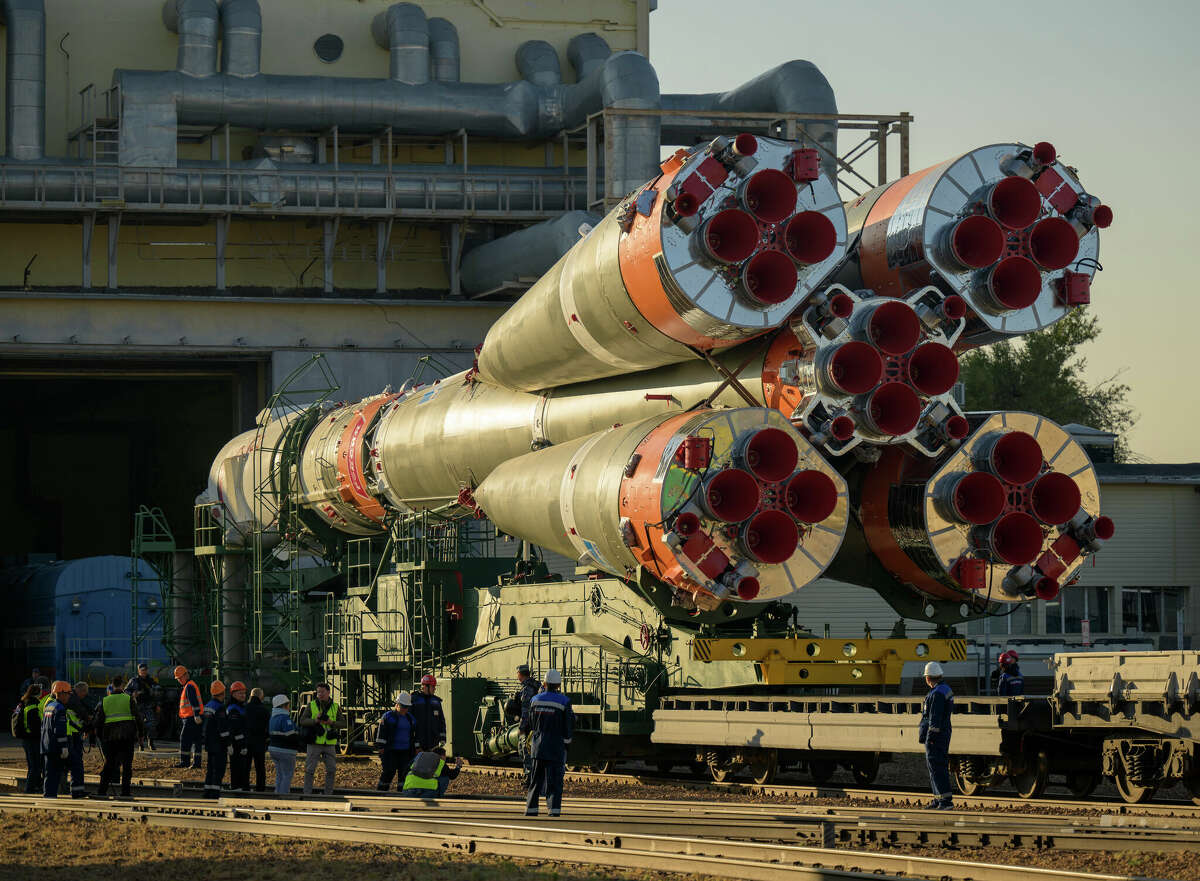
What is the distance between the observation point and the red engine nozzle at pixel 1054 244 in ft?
54.8

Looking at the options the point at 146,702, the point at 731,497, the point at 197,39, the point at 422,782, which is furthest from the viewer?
the point at 197,39

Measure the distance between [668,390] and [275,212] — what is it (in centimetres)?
2350

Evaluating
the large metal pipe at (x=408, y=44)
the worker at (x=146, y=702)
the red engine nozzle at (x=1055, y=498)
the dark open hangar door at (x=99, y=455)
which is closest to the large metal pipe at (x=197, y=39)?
the large metal pipe at (x=408, y=44)

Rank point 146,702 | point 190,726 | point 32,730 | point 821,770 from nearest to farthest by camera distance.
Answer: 1. point 821,770
2. point 32,730
3. point 190,726
4. point 146,702

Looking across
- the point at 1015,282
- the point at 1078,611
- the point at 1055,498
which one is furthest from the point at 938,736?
the point at 1078,611

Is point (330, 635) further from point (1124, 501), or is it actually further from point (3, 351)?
point (1124, 501)

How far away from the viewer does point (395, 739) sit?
17.7 m

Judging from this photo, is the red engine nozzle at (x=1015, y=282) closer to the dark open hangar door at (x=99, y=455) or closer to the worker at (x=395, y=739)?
the worker at (x=395, y=739)

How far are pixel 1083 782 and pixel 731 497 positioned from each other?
15.2 ft

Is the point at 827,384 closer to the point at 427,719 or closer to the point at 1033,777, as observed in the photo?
the point at 1033,777

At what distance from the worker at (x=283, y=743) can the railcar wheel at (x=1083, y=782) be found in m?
7.94

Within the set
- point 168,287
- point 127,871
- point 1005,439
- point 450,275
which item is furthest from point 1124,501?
point 127,871

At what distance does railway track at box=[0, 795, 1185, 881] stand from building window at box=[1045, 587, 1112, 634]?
2186 centimetres

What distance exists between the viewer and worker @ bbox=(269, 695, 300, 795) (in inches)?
684
